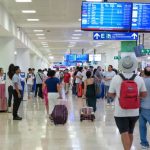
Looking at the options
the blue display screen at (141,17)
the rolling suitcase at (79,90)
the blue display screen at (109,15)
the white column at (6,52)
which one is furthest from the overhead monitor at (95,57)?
the blue display screen at (109,15)

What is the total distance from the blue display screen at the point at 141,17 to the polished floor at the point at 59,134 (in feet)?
9.02

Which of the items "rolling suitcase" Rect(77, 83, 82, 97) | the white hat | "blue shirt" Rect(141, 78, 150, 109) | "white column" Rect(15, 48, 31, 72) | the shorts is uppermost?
"white column" Rect(15, 48, 31, 72)

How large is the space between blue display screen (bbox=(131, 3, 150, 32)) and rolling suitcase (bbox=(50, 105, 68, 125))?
2.97m

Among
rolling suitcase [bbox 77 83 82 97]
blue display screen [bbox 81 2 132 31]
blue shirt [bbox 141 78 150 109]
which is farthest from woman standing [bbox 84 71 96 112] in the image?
rolling suitcase [bbox 77 83 82 97]

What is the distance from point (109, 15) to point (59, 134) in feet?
11.0

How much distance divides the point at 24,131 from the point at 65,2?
5.33 m

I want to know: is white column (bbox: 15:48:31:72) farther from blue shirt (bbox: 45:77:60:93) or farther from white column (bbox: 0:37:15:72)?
blue shirt (bbox: 45:77:60:93)

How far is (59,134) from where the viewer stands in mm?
8852

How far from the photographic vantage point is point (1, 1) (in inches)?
494

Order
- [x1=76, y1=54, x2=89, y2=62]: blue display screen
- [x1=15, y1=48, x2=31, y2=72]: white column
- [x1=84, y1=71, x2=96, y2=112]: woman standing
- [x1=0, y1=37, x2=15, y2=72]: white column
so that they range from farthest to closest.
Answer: [x1=76, y1=54, x2=89, y2=62]: blue display screen, [x1=15, y1=48, x2=31, y2=72]: white column, [x1=0, y1=37, x2=15, y2=72]: white column, [x1=84, y1=71, x2=96, y2=112]: woman standing

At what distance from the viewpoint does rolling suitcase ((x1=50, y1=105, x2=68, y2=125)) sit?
10.3m

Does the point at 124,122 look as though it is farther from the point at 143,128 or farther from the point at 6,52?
the point at 6,52

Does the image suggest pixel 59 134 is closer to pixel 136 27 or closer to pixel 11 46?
pixel 136 27

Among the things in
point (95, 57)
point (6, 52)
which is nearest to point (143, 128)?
point (6, 52)
